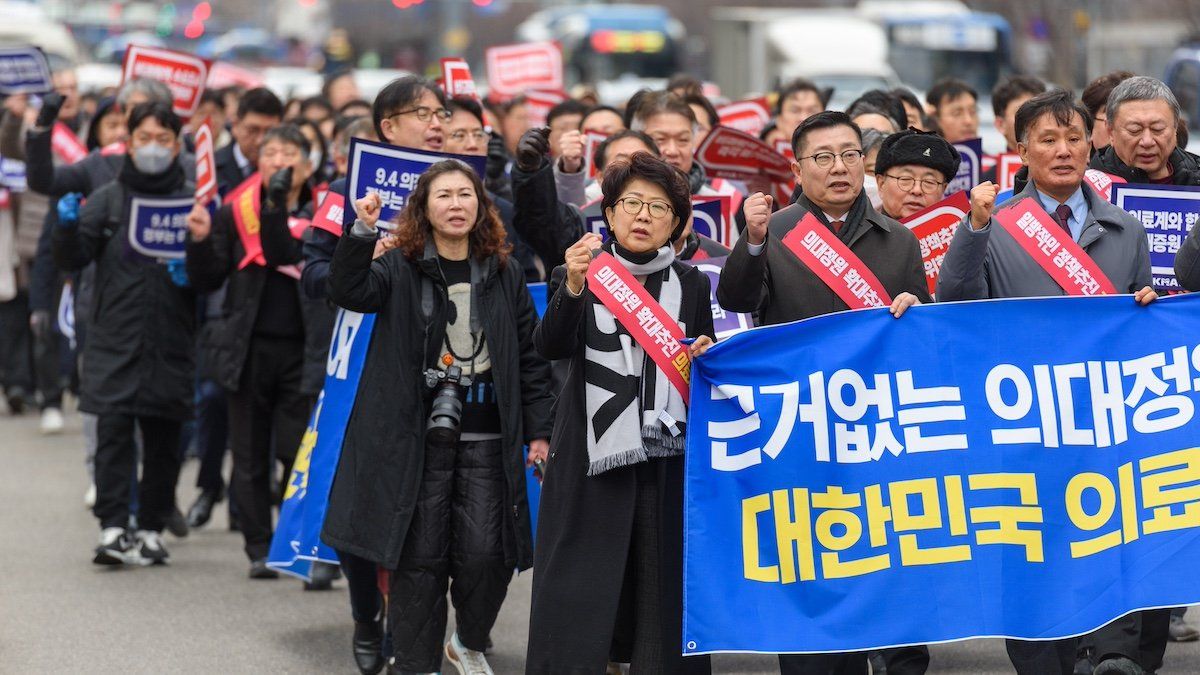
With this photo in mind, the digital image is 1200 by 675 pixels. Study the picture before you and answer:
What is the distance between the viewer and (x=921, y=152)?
6.66 meters

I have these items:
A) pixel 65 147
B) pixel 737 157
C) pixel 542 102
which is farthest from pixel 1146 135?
pixel 542 102

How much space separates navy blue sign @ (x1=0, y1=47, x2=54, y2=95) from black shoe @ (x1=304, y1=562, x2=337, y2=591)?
164 inches

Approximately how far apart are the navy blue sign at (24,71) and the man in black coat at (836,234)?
6.90m

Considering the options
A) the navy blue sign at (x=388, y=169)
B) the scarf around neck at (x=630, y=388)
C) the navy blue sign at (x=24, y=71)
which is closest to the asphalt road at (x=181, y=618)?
the scarf around neck at (x=630, y=388)

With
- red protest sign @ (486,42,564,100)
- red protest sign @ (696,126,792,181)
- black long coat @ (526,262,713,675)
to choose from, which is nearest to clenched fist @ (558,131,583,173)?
black long coat @ (526,262,713,675)

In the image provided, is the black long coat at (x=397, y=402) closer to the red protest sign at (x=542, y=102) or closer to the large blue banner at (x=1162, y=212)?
the large blue banner at (x=1162, y=212)

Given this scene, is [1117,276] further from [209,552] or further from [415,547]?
[209,552]

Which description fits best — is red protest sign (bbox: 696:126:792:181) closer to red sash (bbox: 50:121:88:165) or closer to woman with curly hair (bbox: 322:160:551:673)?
woman with curly hair (bbox: 322:160:551:673)

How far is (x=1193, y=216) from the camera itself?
279 inches

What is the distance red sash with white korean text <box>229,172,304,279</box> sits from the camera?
909cm

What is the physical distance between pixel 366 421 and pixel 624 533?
126cm

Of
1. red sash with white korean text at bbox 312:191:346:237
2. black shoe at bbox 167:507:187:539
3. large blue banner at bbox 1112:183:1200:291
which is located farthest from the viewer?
black shoe at bbox 167:507:187:539

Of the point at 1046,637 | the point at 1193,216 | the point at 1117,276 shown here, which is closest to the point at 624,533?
the point at 1046,637

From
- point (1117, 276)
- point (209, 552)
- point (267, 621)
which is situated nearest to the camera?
point (1117, 276)
